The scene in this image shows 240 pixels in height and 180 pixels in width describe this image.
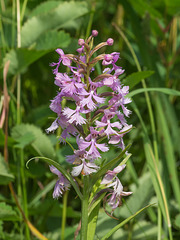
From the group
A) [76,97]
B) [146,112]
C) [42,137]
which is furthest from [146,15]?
[76,97]

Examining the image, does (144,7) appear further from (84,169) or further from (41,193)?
(84,169)

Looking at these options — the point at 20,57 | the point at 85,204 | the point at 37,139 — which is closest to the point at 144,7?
the point at 20,57

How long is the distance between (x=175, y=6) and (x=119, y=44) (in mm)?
408

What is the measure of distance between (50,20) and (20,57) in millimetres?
248

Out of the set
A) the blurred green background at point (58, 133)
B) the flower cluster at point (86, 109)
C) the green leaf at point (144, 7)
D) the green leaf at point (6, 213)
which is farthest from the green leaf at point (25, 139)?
the green leaf at point (144, 7)

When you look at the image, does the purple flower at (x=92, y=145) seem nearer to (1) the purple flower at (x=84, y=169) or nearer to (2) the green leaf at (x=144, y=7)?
(1) the purple flower at (x=84, y=169)

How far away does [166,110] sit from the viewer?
1735mm

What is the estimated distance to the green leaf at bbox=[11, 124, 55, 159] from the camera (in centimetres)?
142

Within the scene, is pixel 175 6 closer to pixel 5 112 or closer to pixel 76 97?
pixel 5 112

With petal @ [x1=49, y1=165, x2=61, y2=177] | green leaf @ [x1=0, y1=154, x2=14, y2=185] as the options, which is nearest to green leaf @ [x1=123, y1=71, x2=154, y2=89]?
petal @ [x1=49, y1=165, x2=61, y2=177]

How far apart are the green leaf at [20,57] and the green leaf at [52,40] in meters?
0.08

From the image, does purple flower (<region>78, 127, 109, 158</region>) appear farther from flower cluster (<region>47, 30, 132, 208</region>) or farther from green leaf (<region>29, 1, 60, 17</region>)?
green leaf (<region>29, 1, 60, 17</region>)

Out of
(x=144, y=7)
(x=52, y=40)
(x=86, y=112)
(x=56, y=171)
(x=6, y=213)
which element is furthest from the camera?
(x=144, y=7)

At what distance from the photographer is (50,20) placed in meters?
1.61
